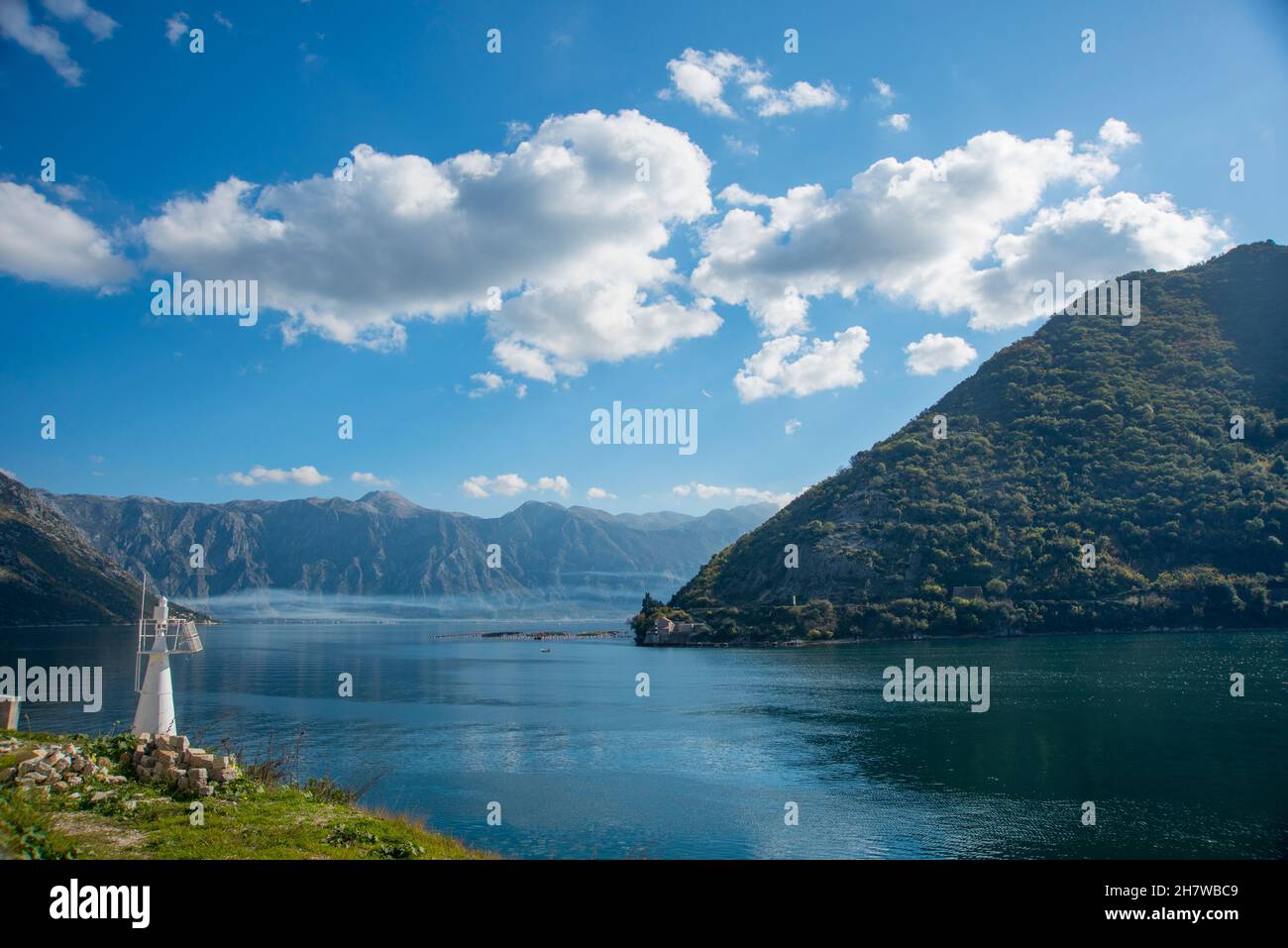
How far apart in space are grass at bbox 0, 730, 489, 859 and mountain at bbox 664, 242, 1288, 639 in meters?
111

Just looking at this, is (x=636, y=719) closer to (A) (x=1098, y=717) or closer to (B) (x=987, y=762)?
(B) (x=987, y=762)

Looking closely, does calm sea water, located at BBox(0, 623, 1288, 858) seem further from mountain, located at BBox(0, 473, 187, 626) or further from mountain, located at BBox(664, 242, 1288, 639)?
mountain, located at BBox(0, 473, 187, 626)

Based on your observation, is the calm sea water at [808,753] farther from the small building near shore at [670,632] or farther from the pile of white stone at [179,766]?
the small building near shore at [670,632]

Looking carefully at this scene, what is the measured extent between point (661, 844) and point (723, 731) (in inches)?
927

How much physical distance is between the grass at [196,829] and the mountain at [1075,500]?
111 metres

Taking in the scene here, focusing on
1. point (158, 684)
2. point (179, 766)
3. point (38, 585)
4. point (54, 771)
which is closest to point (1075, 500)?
point (158, 684)

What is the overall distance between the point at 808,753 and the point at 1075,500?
4438 inches

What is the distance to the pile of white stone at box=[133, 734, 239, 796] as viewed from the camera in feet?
54.9

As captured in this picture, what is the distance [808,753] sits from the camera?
4066 cm

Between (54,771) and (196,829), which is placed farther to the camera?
(54,771)

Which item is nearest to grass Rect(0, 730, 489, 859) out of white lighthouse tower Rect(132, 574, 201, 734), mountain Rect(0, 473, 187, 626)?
white lighthouse tower Rect(132, 574, 201, 734)

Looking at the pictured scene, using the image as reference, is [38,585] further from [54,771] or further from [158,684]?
[54,771]

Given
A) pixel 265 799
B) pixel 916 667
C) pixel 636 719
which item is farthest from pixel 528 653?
pixel 265 799

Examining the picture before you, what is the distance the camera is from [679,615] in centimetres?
14812
